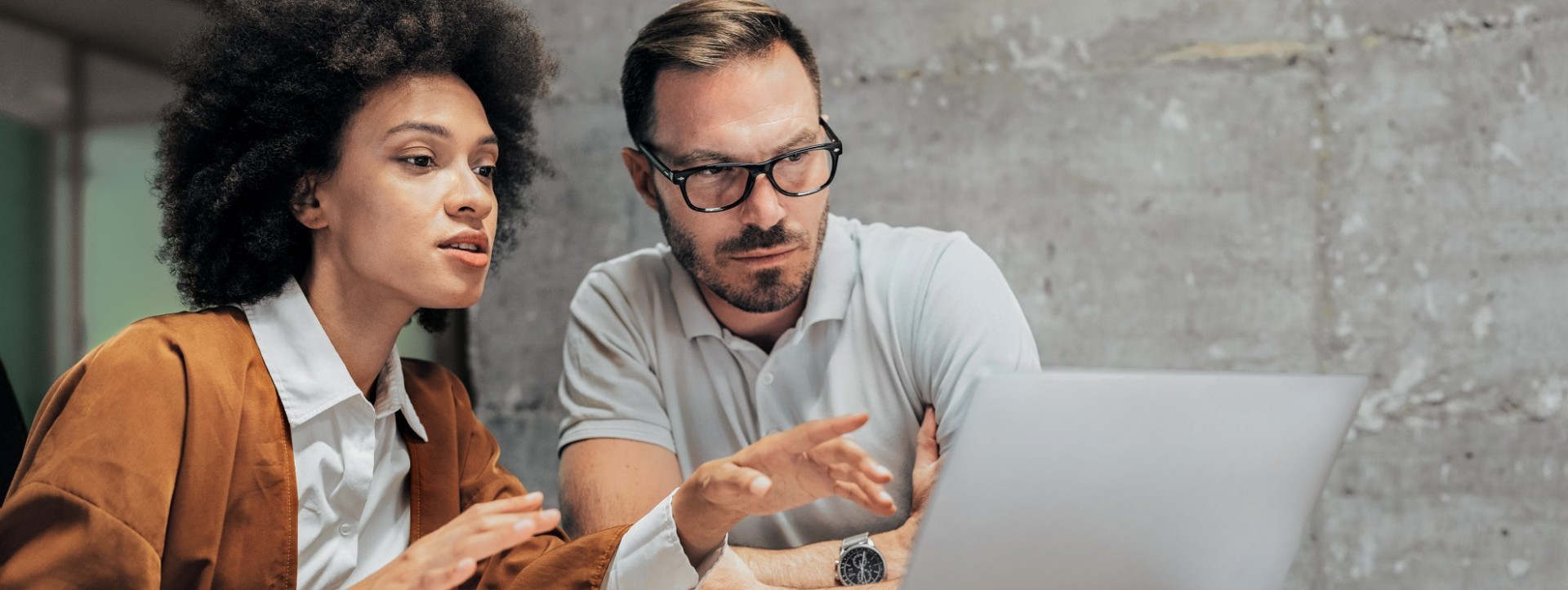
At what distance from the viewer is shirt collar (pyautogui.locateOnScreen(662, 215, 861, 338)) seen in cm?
208

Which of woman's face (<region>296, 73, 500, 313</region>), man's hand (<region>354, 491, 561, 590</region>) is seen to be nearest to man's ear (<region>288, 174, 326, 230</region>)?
woman's face (<region>296, 73, 500, 313</region>)

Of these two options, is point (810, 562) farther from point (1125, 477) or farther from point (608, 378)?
point (1125, 477)

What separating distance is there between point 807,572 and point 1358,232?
4.28 feet

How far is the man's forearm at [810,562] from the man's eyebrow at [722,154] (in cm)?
64

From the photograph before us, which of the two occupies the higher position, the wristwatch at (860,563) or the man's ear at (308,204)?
the man's ear at (308,204)

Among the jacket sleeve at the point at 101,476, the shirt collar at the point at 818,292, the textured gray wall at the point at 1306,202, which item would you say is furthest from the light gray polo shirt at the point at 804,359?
the jacket sleeve at the point at 101,476

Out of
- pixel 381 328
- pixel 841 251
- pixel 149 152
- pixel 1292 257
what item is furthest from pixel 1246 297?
pixel 149 152

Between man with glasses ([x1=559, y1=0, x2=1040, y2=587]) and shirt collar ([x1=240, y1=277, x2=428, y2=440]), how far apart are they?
509mm

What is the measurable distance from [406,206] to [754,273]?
2.09ft

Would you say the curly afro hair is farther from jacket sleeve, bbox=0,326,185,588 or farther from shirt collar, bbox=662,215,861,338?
shirt collar, bbox=662,215,861,338

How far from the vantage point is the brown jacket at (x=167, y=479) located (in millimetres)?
1264

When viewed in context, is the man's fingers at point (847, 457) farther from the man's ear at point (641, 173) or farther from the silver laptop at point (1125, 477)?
the man's ear at point (641, 173)

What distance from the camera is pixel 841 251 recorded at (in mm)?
2139

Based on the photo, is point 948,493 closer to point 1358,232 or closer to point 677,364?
point 677,364
